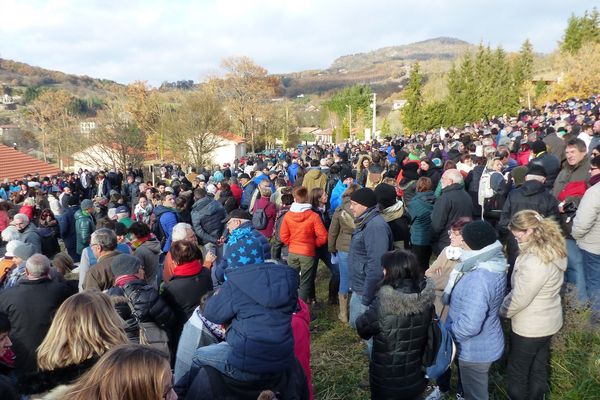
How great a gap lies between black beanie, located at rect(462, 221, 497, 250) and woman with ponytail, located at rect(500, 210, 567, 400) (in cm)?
29

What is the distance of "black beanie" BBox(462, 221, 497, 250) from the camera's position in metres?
3.07

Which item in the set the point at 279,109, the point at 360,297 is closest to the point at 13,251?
the point at 360,297

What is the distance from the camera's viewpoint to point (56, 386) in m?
1.99

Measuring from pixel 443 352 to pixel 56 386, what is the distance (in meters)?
2.44

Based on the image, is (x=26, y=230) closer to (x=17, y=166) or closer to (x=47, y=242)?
(x=47, y=242)

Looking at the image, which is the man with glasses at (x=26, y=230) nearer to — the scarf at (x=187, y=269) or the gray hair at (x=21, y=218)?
the gray hair at (x=21, y=218)

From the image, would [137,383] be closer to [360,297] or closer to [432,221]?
[360,297]

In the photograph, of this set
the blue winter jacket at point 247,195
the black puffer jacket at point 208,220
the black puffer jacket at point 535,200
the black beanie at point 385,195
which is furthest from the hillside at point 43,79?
the black puffer jacket at point 535,200

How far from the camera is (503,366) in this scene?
4059 millimetres

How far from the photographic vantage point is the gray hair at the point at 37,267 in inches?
136

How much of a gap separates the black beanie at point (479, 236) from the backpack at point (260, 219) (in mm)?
3909

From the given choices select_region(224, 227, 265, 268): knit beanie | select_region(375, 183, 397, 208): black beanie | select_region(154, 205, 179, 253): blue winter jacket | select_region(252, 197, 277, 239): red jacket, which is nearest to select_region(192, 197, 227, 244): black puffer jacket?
select_region(154, 205, 179, 253): blue winter jacket

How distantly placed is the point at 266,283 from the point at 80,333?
40.7 inches

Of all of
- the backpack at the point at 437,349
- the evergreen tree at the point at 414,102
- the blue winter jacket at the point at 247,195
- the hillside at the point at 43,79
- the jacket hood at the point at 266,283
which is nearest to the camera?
the jacket hood at the point at 266,283
